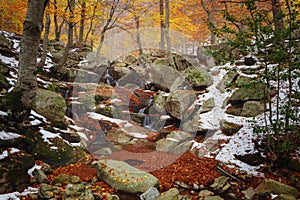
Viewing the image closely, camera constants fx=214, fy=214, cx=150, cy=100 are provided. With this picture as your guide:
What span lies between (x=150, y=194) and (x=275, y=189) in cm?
305

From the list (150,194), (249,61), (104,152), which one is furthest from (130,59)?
(150,194)

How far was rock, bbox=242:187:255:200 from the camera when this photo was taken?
532 centimetres

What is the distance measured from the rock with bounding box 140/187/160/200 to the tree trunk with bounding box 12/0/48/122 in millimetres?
3884

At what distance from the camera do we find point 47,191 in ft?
14.6

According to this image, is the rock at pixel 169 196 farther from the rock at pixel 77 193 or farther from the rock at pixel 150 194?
the rock at pixel 77 193

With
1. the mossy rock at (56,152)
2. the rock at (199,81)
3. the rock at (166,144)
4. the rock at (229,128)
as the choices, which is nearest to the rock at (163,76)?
the rock at (199,81)

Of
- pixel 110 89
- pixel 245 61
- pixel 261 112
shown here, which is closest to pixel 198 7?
pixel 245 61

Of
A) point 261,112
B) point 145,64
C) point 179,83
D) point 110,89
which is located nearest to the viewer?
point 261,112

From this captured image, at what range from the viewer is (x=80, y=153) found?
6.94 meters

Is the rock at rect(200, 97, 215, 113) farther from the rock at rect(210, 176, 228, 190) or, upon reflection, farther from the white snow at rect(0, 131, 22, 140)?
the white snow at rect(0, 131, 22, 140)

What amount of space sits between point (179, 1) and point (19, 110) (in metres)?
14.2

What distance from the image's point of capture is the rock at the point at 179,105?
10344 mm

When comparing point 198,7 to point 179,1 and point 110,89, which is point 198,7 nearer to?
point 179,1

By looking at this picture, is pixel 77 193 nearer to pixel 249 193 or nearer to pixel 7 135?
pixel 7 135
